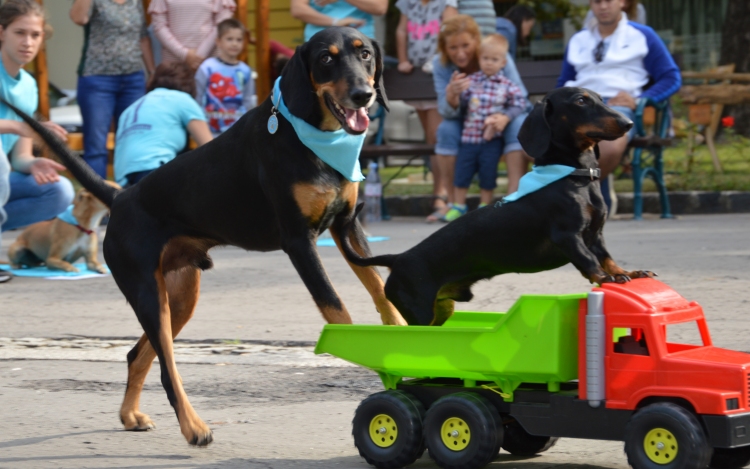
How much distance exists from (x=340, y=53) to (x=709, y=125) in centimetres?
1108

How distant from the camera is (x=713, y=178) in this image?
40.9 ft

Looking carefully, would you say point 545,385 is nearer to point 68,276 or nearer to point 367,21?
point 68,276

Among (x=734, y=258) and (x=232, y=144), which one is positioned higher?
(x=232, y=144)

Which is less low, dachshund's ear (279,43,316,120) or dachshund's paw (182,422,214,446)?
dachshund's ear (279,43,316,120)

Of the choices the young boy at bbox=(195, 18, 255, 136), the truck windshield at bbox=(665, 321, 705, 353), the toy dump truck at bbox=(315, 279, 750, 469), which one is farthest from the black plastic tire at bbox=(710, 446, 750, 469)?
the young boy at bbox=(195, 18, 255, 136)

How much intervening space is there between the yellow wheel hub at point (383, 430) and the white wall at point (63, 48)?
20.4 metres

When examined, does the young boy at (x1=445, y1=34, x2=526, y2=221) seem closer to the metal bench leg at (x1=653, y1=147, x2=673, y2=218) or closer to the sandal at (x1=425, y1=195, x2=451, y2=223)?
the sandal at (x1=425, y1=195, x2=451, y2=223)

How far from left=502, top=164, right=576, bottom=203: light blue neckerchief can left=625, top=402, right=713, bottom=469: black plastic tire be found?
0.88 meters

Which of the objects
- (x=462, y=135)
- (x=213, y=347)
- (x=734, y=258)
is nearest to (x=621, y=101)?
(x=462, y=135)

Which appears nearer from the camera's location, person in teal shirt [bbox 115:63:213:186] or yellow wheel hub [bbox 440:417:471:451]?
yellow wheel hub [bbox 440:417:471:451]

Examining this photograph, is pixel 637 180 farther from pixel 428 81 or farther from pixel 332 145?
pixel 332 145

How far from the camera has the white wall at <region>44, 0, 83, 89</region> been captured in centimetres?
2247

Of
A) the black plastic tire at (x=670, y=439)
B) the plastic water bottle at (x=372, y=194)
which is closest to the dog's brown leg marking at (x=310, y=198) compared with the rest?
the black plastic tire at (x=670, y=439)

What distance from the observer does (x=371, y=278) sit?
4086 mm
